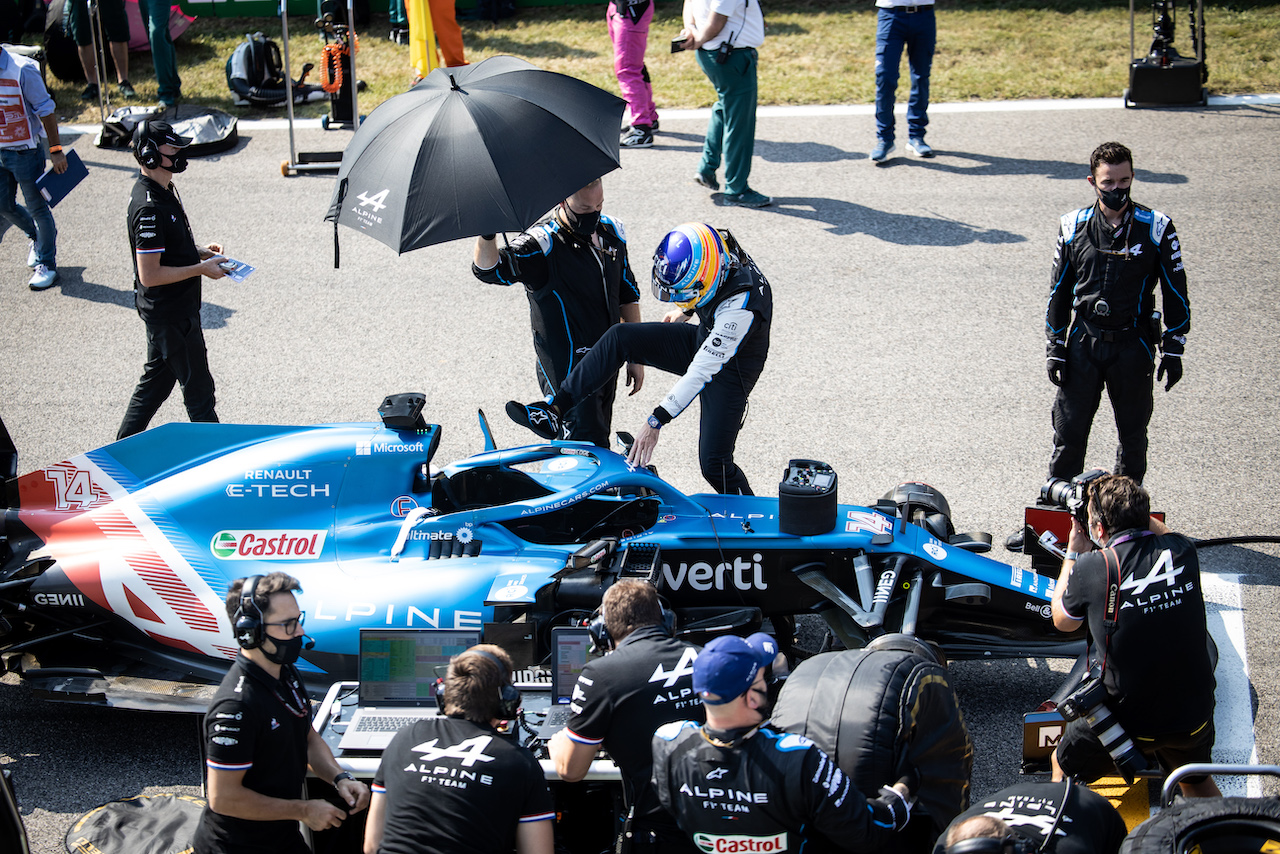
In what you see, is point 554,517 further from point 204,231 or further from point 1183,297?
point 204,231

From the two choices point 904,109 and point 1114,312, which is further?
point 904,109

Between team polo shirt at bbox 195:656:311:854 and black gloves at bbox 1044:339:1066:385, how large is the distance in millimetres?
4575

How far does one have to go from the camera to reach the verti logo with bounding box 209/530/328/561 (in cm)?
553

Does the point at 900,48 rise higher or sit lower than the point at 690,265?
higher

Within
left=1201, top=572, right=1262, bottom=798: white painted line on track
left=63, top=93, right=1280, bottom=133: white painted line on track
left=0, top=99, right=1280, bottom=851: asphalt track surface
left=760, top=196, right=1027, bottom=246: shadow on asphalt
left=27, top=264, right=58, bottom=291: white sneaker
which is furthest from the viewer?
left=63, top=93, right=1280, bottom=133: white painted line on track

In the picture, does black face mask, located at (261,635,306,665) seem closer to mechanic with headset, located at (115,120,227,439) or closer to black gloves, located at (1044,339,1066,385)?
mechanic with headset, located at (115,120,227,439)

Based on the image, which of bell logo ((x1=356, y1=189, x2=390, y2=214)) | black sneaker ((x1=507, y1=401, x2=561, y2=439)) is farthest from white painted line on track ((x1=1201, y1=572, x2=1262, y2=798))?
bell logo ((x1=356, y1=189, x2=390, y2=214))

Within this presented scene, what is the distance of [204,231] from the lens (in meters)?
11.0

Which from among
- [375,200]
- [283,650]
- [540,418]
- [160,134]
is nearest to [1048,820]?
[283,650]

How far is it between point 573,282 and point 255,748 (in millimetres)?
3458

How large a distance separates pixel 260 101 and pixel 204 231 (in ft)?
11.4

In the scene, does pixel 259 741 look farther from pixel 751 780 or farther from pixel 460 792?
pixel 751 780

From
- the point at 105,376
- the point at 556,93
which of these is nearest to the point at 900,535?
the point at 556,93

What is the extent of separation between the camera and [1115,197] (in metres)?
6.11
